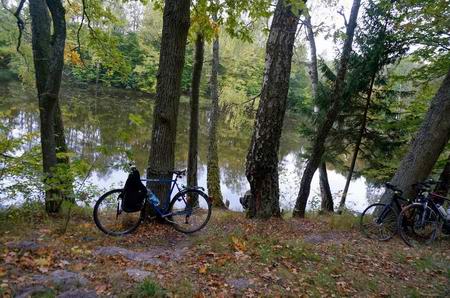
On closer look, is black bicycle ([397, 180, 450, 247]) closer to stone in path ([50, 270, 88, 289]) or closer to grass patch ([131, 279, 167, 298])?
grass patch ([131, 279, 167, 298])

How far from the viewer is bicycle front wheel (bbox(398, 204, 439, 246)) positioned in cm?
641

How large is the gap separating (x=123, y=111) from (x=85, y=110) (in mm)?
2751

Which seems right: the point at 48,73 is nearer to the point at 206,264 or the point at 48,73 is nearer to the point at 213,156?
the point at 206,264

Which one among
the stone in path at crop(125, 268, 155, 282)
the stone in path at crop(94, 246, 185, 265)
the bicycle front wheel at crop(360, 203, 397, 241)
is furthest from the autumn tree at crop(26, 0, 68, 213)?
the bicycle front wheel at crop(360, 203, 397, 241)

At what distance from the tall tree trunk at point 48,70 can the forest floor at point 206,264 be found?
84 cm

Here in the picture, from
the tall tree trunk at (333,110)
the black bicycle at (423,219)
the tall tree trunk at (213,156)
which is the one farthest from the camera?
the tall tree trunk at (213,156)

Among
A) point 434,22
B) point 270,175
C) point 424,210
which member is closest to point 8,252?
point 270,175

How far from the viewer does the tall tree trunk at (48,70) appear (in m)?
5.47

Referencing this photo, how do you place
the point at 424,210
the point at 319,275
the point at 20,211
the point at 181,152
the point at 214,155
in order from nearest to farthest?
the point at 319,275
the point at 20,211
the point at 424,210
the point at 214,155
the point at 181,152

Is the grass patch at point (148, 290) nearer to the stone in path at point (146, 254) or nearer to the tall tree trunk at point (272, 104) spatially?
the stone in path at point (146, 254)

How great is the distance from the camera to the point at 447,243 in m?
6.50

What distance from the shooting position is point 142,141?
19953 millimetres

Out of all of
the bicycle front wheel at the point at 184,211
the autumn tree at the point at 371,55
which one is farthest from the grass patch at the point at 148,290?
the autumn tree at the point at 371,55

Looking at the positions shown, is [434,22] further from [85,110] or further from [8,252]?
[85,110]
